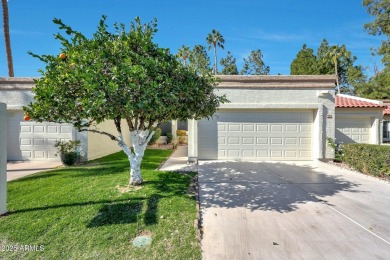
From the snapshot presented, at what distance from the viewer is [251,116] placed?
1099cm

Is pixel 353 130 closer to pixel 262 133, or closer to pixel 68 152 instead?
pixel 262 133

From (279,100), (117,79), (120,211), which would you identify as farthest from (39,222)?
(279,100)

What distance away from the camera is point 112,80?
14.9 ft

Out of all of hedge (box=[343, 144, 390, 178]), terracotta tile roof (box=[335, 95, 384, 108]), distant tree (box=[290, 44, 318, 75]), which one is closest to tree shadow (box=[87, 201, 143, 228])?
hedge (box=[343, 144, 390, 178])

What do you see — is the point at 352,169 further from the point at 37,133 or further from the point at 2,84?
the point at 2,84

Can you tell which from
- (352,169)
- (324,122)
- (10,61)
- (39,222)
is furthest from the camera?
(10,61)

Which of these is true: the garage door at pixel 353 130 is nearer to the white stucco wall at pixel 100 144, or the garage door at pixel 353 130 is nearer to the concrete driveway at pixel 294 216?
the concrete driveway at pixel 294 216

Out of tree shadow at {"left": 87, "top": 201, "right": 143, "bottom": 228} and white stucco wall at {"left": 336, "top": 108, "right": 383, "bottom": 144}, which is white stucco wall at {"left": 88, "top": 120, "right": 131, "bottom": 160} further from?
white stucco wall at {"left": 336, "top": 108, "right": 383, "bottom": 144}

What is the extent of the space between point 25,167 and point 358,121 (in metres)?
16.3

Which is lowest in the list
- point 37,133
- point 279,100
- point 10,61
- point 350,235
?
point 350,235

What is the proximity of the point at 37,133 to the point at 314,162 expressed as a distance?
44.5ft

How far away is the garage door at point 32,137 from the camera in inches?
433

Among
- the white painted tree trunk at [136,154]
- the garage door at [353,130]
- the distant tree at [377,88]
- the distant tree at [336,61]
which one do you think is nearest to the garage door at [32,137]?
the white painted tree trunk at [136,154]

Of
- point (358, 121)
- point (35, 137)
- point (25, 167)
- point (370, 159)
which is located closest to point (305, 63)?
point (358, 121)
